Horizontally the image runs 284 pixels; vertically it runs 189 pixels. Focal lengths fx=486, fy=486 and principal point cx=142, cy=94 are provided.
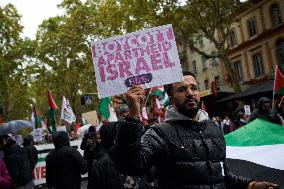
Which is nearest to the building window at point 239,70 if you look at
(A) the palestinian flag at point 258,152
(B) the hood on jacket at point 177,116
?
(A) the palestinian flag at point 258,152

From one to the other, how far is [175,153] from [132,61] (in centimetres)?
133

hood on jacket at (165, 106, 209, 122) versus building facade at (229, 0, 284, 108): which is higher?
building facade at (229, 0, 284, 108)

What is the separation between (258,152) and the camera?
5.64 metres

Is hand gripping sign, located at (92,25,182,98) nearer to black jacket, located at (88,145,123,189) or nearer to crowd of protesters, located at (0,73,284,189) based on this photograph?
crowd of protesters, located at (0,73,284,189)

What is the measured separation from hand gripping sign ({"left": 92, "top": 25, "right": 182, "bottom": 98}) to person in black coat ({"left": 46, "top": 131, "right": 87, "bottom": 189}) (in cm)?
316

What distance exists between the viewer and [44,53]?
47.0 m

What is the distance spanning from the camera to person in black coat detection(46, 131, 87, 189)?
23.6 ft

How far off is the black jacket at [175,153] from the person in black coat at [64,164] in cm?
418

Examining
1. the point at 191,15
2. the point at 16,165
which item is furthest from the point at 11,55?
the point at 16,165

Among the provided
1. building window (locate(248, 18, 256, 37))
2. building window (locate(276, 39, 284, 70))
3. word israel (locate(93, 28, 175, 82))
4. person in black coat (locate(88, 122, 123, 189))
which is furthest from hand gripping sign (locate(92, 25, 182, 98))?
building window (locate(248, 18, 256, 37))

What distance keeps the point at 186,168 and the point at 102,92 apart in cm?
144

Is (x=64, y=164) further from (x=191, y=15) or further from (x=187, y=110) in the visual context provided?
(x=191, y=15)

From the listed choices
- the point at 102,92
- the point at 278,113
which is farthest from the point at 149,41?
the point at 278,113

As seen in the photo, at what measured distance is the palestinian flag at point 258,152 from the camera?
5215 mm
